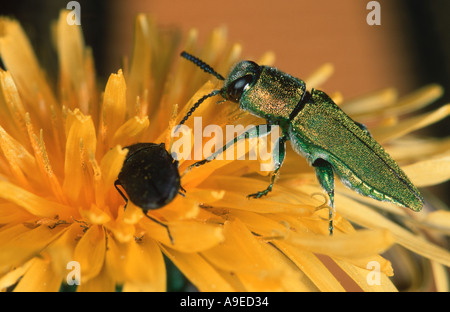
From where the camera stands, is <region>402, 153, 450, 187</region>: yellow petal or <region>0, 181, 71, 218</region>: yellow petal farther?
<region>402, 153, 450, 187</region>: yellow petal

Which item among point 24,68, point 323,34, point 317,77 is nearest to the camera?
point 24,68

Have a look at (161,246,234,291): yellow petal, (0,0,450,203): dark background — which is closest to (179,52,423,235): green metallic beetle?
(161,246,234,291): yellow petal

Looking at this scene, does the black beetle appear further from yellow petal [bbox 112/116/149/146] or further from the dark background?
the dark background

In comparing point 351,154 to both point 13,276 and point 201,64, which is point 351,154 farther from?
point 13,276

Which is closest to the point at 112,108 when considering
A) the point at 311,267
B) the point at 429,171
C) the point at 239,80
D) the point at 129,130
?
A: the point at 129,130

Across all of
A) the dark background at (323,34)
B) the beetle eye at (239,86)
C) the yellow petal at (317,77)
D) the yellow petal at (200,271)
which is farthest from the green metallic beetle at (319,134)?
the dark background at (323,34)

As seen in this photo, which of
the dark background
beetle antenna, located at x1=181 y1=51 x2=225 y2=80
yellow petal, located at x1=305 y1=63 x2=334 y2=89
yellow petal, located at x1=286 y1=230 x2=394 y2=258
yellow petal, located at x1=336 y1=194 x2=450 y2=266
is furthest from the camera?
the dark background
